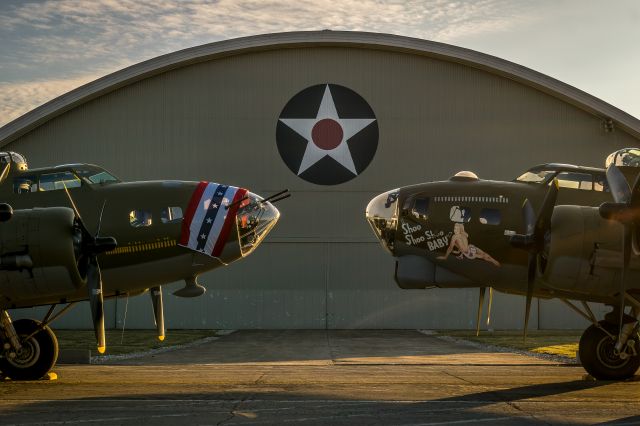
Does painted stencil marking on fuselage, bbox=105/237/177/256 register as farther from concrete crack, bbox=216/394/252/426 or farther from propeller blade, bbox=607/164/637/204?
propeller blade, bbox=607/164/637/204

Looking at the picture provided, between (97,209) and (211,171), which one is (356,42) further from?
(97,209)

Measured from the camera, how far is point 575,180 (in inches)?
943

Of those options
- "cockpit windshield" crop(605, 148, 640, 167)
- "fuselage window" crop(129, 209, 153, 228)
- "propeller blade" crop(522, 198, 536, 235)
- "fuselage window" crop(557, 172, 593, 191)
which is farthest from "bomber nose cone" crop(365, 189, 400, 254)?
"fuselage window" crop(129, 209, 153, 228)

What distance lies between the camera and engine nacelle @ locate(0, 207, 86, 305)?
63.1 feet

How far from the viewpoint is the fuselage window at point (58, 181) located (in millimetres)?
22281

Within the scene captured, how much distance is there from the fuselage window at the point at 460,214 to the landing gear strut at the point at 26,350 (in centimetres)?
1068

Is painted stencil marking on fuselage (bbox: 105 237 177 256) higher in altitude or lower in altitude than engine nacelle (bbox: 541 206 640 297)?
lower

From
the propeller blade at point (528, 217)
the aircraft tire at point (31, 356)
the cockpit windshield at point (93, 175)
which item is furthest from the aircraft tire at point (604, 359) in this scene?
the aircraft tire at point (31, 356)

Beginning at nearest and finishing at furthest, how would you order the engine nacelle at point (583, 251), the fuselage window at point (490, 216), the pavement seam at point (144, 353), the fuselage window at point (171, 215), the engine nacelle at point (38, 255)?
the engine nacelle at point (38, 255), the engine nacelle at point (583, 251), the fuselage window at point (171, 215), the fuselage window at point (490, 216), the pavement seam at point (144, 353)

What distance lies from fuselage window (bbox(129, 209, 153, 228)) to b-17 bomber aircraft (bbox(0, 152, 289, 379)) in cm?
2

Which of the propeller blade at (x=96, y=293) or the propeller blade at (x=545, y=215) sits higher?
the propeller blade at (x=545, y=215)

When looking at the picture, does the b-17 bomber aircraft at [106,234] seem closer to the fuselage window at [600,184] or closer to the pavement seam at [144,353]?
the pavement seam at [144,353]

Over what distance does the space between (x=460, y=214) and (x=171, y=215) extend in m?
7.70

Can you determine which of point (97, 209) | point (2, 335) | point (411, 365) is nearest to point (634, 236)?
point (411, 365)
